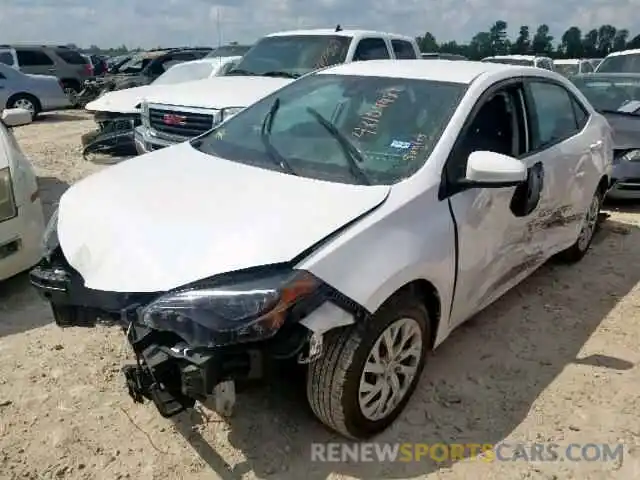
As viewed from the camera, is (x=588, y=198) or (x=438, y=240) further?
(x=588, y=198)

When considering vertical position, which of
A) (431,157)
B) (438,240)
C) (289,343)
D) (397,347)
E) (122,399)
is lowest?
(122,399)

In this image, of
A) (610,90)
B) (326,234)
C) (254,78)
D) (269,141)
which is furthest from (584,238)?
(254,78)

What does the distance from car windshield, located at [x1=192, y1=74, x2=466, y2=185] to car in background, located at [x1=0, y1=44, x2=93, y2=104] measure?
1590cm

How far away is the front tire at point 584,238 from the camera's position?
4770mm

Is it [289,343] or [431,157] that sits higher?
[431,157]

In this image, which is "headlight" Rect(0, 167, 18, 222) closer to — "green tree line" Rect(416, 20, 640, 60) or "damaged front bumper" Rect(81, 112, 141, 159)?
"damaged front bumper" Rect(81, 112, 141, 159)

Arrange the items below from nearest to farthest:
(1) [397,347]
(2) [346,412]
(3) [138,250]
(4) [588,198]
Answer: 1. (3) [138,250]
2. (2) [346,412]
3. (1) [397,347]
4. (4) [588,198]

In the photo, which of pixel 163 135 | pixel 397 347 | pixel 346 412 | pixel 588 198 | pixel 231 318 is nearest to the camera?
pixel 231 318

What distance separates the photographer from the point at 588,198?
4.62 m

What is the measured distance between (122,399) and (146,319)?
99cm

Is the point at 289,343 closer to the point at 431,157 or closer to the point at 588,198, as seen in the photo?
the point at 431,157

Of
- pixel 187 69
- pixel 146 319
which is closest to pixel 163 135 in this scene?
pixel 187 69

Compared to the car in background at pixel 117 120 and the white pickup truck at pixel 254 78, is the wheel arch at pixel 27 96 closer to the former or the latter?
the car in background at pixel 117 120

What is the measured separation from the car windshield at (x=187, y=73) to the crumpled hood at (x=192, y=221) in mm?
7717
